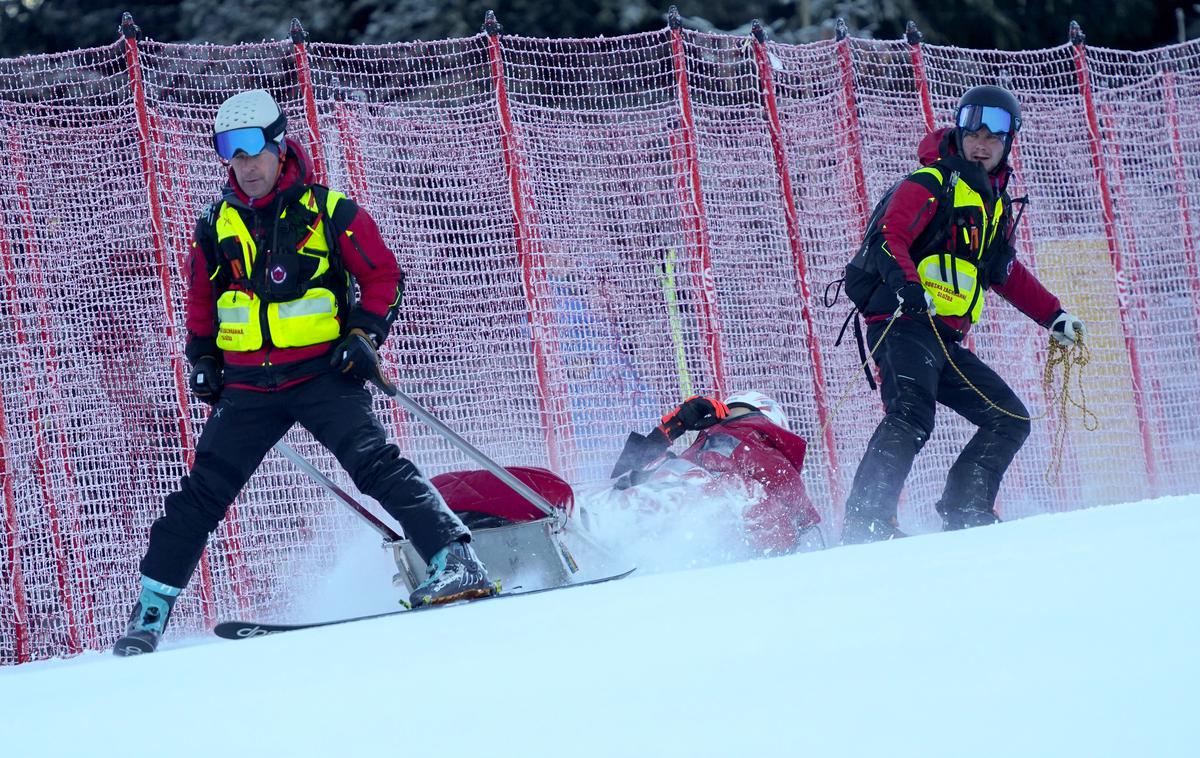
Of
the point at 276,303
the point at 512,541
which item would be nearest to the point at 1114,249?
the point at 512,541

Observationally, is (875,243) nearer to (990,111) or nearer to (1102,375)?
(990,111)

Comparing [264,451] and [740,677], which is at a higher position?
[264,451]

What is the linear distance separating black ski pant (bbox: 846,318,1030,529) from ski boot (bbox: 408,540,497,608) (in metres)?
1.72

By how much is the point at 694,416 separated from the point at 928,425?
90cm

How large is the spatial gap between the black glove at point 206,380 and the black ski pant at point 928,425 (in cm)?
237

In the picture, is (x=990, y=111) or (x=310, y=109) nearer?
(x=990, y=111)

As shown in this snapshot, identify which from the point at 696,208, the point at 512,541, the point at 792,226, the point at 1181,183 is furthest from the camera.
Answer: the point at 1181,183

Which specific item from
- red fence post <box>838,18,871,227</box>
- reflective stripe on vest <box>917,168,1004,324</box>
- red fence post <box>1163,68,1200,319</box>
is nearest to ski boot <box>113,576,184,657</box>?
reflective stripe on vest <box>917,168,1004,324</box>

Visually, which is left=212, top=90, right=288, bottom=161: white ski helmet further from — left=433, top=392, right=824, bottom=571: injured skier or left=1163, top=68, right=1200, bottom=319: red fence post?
left=1163, top=68, right=1200, bottom=319: red fence post

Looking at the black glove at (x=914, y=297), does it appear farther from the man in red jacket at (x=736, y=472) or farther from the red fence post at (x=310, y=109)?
the red fence post at (x=310, y=109)

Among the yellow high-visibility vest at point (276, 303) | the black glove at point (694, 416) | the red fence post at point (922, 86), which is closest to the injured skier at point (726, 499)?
the black glove at point (694, 416)

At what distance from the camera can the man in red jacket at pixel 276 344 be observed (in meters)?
4.64

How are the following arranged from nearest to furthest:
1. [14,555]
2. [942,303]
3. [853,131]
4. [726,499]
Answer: [726,499], [942,303], [14,555], [853,131]

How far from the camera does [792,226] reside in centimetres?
773
